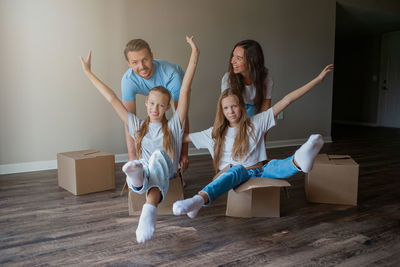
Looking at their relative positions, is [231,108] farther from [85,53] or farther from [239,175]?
[85,53]

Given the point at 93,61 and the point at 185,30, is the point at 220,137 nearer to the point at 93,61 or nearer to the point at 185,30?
the point at 93,61

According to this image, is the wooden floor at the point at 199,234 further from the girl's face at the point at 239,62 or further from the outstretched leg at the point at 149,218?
the girl's face at the point at 239,62

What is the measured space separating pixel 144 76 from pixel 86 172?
801 millimetres

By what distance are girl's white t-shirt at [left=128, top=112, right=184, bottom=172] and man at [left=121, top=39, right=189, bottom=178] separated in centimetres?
17

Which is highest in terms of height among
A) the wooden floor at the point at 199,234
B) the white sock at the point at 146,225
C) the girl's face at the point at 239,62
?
the girl's face at the point at 239,62

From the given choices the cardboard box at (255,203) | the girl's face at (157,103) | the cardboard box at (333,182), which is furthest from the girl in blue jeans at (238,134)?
the cardboard box at (333,182)

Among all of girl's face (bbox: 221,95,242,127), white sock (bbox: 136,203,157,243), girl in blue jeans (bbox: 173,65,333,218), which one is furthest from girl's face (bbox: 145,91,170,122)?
white sock (bbox: 136,203,157,243)

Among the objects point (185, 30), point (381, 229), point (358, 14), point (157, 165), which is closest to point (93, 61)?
point (185, 30)

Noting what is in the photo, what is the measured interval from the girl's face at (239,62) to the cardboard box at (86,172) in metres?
1.12

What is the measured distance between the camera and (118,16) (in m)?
3.45

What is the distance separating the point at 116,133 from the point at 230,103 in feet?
6.33

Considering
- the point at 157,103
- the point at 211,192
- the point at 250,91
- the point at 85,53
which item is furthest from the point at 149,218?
the point at 85,53

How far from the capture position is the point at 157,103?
1965 mm

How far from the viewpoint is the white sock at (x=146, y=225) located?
1.26 metres
